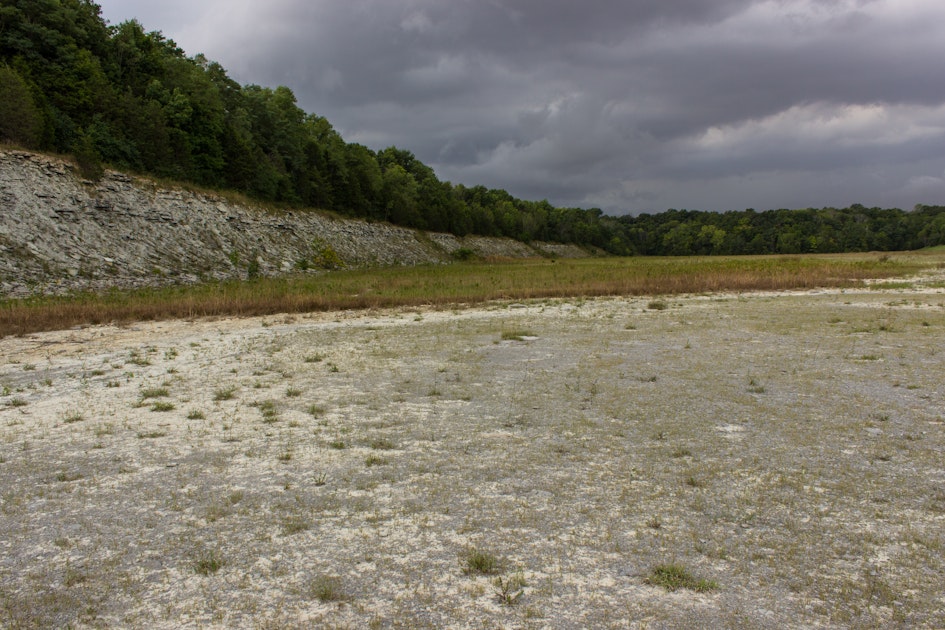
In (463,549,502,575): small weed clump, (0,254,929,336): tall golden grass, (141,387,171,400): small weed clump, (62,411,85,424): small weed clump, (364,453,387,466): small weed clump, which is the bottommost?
(463,549,502,575): small weed clump

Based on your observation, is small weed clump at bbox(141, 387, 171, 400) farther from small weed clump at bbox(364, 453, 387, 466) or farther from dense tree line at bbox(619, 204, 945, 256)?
dense tree line at bbox(619, 204, 945, 256)

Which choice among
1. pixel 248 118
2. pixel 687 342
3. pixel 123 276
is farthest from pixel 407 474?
pixel 248 118

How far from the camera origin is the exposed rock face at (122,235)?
26359mm

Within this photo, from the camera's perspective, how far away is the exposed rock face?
26359 millimetres

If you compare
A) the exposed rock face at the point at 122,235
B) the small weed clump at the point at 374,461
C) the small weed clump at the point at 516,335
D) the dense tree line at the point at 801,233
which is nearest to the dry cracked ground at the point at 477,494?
the small weed clump at the point at 374,461

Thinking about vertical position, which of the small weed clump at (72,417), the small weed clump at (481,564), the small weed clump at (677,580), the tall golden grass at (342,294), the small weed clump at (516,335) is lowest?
the small weed clump at (677,580)

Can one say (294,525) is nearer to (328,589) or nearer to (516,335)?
(328,589)

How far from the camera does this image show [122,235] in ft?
107

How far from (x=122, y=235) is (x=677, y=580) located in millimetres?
37463

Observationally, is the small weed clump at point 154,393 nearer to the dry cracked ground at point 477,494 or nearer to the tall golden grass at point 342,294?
the dry cracked ground at point 477,494

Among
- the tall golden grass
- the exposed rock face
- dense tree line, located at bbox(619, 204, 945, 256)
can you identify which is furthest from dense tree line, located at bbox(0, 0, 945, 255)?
dense tree line, located at bbox(619, 204, 945, 256)

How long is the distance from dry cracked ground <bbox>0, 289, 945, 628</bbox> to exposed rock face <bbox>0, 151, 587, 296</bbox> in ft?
61.5

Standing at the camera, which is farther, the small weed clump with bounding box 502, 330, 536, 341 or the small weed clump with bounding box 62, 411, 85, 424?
the small weed clump with bounding box 502, 330, 536, 341

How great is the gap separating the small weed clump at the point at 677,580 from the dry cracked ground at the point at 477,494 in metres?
0.02
